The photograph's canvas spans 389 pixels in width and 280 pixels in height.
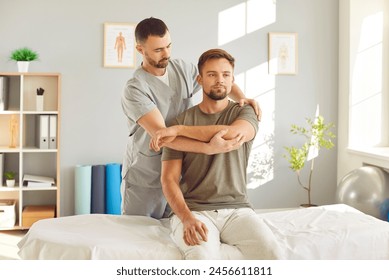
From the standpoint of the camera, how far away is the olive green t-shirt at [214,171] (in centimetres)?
207

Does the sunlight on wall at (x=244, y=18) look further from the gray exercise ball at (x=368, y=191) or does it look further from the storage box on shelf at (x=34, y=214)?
the storage box on shelf at (x=34, y=214)

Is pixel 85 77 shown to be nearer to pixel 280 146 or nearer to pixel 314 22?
pixel 280 146

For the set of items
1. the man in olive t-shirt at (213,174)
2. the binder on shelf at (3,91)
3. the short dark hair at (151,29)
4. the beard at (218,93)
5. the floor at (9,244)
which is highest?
the short dark hair at (151,29)

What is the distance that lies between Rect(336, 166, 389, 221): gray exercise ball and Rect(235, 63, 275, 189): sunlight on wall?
895mm

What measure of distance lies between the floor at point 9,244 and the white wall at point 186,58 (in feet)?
1.48

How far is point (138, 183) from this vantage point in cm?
231

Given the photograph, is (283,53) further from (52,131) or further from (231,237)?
(231,237)

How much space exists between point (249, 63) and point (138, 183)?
2330 millimetres

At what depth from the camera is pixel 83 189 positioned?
403 centimetres

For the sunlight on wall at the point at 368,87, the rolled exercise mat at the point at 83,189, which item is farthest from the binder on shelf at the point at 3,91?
the sunlight on wall at the point at 368,87

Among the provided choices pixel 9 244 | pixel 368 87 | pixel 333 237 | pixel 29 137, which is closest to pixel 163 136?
pixel 333 237

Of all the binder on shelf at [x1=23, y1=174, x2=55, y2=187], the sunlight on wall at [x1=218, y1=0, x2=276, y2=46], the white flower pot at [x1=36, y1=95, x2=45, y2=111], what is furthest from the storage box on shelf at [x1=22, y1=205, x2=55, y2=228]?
the sunlight on wall at [x1=218, y1=0, x2=276, y2=46]

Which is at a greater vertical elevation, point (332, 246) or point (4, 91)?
point (4, 91)
